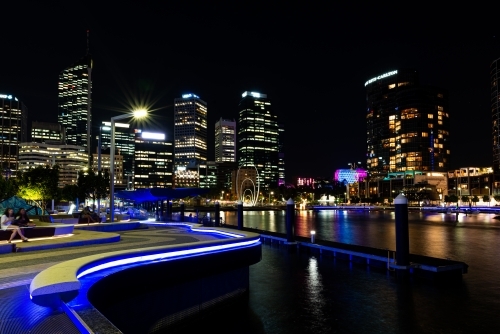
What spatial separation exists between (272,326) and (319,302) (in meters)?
4.11

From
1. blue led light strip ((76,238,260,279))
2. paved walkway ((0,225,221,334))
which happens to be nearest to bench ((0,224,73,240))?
paved walkway ((0,225,221,334))

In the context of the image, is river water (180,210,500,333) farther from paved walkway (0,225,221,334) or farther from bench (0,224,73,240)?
bench (0,224,73,240)

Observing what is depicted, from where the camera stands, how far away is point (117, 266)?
37.2ft

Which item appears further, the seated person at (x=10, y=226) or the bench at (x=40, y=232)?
the bench at (x=40, y=232)

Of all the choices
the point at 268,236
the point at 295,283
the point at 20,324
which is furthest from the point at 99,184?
the point at 20,324

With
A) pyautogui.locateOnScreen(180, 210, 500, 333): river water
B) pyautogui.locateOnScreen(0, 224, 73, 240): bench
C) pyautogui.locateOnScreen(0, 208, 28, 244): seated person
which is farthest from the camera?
pyautogui.locateOnScreen(0, 224, 73, 240): bench

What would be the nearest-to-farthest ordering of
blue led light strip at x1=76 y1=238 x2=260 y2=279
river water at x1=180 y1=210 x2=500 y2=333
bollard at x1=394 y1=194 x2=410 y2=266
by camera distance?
blue led light strip at x1=76 y1=238 x2=260 y2=279
river water at x1=180 y1=210 x2=500 y2=333
bollard at x1=394 y1=194 x2=410 y2=266

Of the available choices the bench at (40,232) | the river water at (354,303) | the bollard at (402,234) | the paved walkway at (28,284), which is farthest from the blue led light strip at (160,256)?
the bollard at (402,234)

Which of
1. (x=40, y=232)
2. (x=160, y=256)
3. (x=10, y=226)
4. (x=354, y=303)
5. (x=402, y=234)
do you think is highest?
(x=10, y=226)

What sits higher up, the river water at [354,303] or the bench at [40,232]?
the bench at [40,232]

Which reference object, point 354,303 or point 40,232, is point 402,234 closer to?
point 354,303

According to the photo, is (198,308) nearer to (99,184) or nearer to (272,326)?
(272,326)

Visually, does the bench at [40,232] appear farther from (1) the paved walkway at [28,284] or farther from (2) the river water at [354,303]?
(2) the river water at [354,303]

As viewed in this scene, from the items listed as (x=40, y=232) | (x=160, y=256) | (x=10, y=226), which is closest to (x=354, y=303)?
(x=160, y=256)
